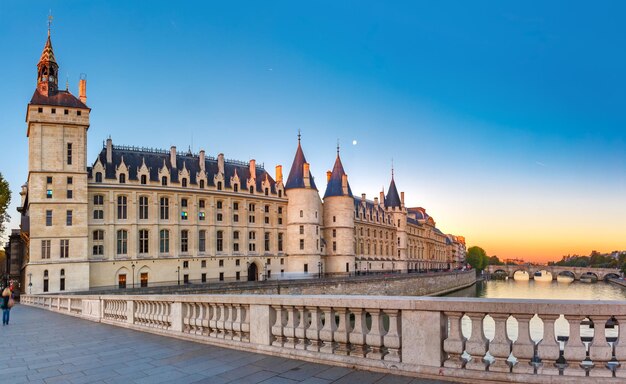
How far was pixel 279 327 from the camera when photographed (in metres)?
6.86

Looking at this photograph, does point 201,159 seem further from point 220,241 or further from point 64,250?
point 64,250

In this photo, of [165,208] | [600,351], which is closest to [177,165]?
[165,208]

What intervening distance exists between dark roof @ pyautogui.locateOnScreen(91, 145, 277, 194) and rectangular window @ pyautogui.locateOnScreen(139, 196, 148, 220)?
2656 mm

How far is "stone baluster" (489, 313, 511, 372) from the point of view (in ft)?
15.6

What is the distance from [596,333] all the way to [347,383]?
9.05 feet

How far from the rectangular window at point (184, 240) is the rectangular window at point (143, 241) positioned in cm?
416

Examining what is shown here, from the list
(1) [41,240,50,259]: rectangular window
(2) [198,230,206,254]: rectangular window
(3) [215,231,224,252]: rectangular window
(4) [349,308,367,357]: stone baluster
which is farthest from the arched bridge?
(4) [349,308,367,357]: stone baluster

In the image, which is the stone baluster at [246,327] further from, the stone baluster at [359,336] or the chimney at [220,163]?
the chimney at [220,163]

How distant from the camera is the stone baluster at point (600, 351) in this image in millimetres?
4459

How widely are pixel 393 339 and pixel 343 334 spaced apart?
791mm

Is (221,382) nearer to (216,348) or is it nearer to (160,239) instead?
(216,348)

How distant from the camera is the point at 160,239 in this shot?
51875 millimetres

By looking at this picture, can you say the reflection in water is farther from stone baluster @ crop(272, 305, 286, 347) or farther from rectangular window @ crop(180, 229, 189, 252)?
rectangular window @ crop(180, 229, 189, 252)

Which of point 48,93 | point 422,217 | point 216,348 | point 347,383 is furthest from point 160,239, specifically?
point 422,217
